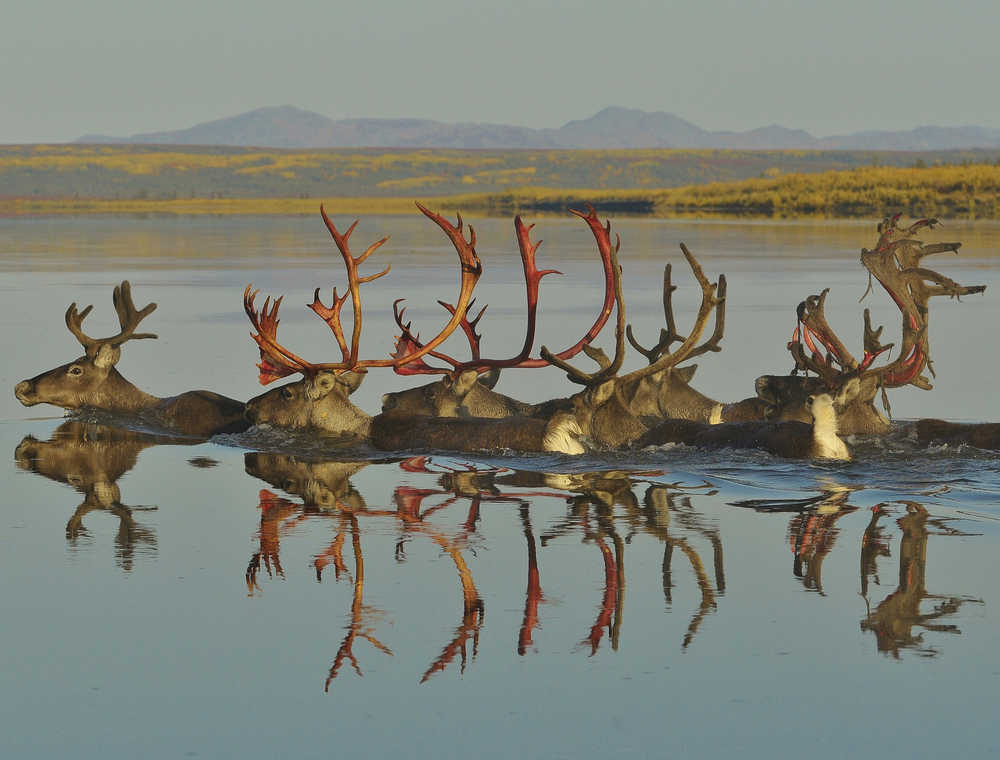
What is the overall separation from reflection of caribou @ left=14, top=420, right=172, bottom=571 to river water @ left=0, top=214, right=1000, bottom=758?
0.11ft

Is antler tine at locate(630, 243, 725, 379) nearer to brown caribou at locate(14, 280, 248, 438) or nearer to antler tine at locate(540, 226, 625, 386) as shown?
antler tine at locate(540, 226, 625, 386)

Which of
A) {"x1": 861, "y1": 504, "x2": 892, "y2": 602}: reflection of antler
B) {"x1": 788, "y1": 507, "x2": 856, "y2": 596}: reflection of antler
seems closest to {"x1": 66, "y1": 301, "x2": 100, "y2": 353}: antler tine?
{"x1": 788, "y1": 507, "x2": 856, "y2": 596}: reflection of antler

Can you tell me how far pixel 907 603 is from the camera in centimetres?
689

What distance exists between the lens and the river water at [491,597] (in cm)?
550

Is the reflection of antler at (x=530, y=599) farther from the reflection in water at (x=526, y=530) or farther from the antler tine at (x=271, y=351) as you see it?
the antler tine at (x=271, y=351)

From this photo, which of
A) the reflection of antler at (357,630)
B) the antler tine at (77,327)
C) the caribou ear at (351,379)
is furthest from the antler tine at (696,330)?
the antler tine at (77,327)

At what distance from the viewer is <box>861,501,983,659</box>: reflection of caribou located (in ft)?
20.9

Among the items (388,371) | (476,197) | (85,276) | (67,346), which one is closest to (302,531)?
(388,371)

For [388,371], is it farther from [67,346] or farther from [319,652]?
[319,652]

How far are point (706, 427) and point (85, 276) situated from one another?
722 inches

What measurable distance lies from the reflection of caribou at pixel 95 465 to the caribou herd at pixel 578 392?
17.7 inches

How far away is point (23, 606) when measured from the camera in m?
7.05

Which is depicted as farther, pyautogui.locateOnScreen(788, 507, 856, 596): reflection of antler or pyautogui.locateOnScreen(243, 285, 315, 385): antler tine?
pyautogui.locateOnScreen(243, 285, 315, 385): antler tine

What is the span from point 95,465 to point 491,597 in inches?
187
